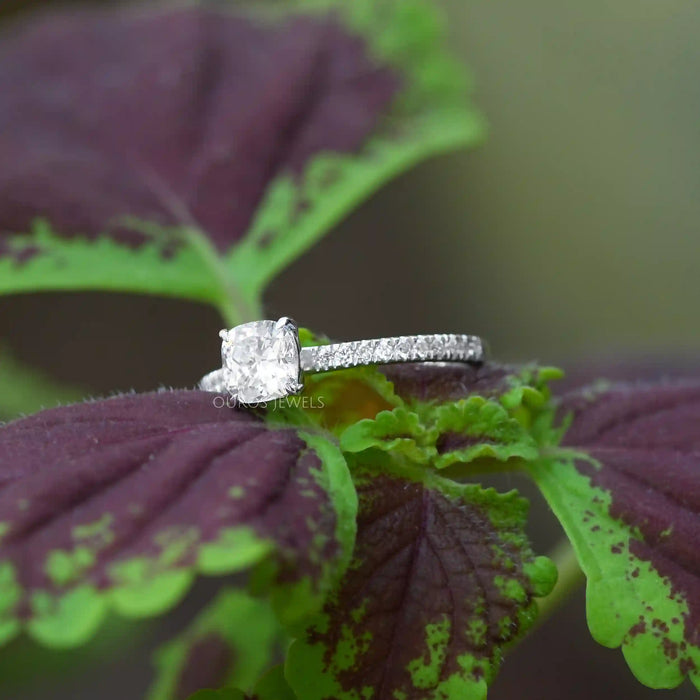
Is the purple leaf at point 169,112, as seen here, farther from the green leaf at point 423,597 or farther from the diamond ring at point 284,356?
the green leaf at point 423,597

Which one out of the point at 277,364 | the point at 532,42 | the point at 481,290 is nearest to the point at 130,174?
the point at 277,364

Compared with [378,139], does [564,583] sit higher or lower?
lower

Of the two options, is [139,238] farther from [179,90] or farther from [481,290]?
[481,290]

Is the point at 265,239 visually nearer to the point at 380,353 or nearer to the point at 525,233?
the point at 380,353

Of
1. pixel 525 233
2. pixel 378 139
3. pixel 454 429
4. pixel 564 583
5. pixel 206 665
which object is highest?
pixel 378 139

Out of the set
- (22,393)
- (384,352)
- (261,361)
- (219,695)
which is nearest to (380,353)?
(384,352)

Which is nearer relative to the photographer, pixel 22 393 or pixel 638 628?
pixel 638 628
